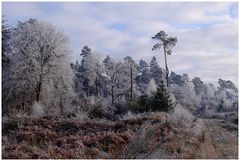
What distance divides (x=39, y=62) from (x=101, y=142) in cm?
2214

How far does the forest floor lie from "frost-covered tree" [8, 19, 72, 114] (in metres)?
13.5

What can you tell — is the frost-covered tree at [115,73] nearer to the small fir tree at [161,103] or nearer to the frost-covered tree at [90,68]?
the frost-covered tree at [90,68]

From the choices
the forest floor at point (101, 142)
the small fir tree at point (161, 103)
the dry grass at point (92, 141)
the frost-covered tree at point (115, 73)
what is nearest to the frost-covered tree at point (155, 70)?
the frost-covered tree at point (115, 73)

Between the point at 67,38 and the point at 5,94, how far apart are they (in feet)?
25.4

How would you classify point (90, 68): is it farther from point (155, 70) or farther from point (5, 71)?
point (5, 71)

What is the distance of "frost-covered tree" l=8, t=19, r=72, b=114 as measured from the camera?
36.8 metres

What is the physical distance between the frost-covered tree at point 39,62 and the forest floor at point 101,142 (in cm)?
1349

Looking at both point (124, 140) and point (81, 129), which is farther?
point (81, 129)

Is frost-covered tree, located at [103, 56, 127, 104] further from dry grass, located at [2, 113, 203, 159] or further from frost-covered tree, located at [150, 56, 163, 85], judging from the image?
dry grass, located at [2, 113, 203, 159]

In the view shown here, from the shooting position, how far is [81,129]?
21.3 m

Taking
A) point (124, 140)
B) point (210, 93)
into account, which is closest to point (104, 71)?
point (210, 93)

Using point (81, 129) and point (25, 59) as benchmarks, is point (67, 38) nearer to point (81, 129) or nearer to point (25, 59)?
point (25, 59)

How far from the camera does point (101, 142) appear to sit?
16.6m

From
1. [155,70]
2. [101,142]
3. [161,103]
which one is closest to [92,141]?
[101,142]
